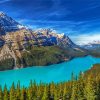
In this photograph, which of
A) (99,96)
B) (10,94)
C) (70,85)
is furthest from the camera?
(70,85)

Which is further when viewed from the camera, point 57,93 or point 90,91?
A: point 57,93

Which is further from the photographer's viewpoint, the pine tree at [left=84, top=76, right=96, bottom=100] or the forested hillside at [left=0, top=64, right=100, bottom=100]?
the pine tree at [left=84, top=76, right=96, bottom=100]

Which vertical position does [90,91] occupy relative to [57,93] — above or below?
above

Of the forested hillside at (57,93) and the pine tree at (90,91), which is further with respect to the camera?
the pine tree at (90,91)

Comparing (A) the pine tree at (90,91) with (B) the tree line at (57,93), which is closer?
(B) the tree line at (57,93)

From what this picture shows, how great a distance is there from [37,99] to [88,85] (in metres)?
21.5

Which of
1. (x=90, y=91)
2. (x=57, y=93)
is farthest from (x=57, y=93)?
(x=90, y=91)

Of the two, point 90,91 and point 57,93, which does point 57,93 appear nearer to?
point 57,93

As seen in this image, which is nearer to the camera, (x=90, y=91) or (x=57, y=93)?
(x=90, y=91)

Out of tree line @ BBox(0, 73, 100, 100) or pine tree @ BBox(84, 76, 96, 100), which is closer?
tree line @ BBox(0, 73, 100, 100)

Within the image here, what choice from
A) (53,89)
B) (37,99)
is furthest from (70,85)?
(37,99)

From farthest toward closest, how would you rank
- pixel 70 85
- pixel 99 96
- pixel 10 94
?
1. pixel 70 85
2. pixel 99 96
3. pixel 10 94

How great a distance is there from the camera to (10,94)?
113m

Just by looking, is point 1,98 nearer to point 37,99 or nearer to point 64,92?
point 37,99
